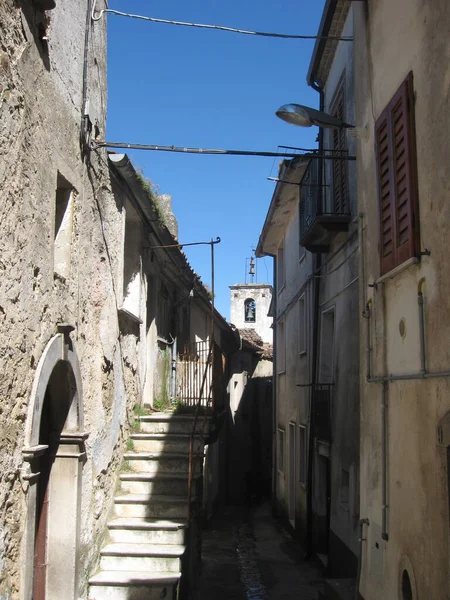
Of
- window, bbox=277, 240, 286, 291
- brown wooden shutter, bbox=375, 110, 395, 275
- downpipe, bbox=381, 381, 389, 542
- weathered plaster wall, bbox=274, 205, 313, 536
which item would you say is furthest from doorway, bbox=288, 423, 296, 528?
brown wooden shutter, bbox=375, 110, 395, 275

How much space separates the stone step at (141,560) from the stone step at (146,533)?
0.36 metres

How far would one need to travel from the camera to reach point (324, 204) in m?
10.9

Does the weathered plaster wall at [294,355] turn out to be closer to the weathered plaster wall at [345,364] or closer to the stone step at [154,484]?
the weathered plaster wall at [345,364]

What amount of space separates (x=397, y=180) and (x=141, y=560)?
5.29m


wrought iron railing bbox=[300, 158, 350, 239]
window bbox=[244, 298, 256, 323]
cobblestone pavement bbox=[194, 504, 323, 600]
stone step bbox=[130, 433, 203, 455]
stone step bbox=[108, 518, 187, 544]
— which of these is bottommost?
cobblestone pavement bbox=[194, 504, 323, 600]

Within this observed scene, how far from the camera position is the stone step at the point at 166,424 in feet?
33.1

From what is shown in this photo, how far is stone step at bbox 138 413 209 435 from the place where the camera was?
1009 cm

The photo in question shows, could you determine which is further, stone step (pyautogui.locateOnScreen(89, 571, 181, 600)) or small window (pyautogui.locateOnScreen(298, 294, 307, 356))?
small window (pyautogui.locateOnScreen(298, 294, 307, 356))

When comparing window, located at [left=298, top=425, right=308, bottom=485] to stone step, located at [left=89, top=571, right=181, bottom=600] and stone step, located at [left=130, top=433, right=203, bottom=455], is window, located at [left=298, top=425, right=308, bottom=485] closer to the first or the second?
stone step, located at [left=130, top=433, right=203, bottom=455]

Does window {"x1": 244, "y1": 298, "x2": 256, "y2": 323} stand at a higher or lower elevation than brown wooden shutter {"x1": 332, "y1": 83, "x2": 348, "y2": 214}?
higher

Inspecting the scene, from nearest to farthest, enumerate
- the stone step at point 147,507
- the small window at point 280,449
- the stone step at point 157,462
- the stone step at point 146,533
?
the stone step at point 146,533
the stone step at point 147,507
the stone step at point 157,462
the small window at point 280,449

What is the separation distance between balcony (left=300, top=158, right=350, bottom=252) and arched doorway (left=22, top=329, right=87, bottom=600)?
4655mm

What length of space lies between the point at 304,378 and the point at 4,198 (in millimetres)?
9383

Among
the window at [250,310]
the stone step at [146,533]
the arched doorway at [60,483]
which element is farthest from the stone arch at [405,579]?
the window at [250,310]
